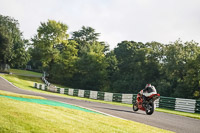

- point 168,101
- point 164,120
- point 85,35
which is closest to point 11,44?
point 85,35

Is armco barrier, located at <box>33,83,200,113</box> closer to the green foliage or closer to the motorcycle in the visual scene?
the motorcycle

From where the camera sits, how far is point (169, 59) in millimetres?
44156

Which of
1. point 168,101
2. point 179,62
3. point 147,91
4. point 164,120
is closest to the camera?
point 164,120

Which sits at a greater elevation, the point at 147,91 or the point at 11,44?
the point at 11,44

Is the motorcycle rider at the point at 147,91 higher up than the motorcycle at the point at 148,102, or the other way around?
the motorcycle rider at the point at 147,91

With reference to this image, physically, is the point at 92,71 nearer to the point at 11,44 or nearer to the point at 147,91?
Result: the point at 11,44

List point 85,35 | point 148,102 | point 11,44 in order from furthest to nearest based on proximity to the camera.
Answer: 1. point 85,35
2. point 11,44
3. point 148,102

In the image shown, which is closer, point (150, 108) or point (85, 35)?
point (150, 108)

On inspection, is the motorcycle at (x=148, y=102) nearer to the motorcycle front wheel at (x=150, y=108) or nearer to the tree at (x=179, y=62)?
the motorcycle front wheel at (x=150, y=108)

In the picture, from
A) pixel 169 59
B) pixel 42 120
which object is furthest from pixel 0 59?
pixel 42 120

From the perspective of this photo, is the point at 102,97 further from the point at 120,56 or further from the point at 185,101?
the point at 120,56

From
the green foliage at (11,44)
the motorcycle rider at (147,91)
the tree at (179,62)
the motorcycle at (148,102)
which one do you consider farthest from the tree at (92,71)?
the motorcycle rider at (147,91)

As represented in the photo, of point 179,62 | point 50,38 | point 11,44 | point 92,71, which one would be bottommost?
point 92,71

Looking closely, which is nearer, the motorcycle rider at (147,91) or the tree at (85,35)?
the motorcycle rider at (147,91)
